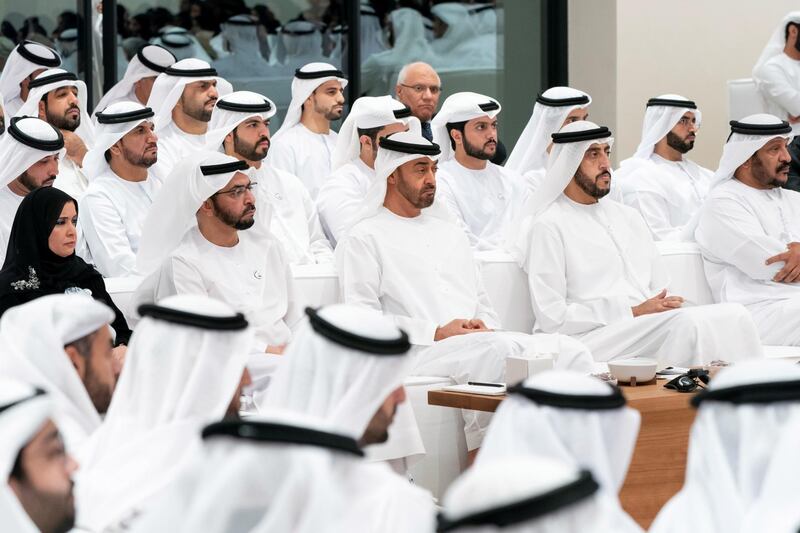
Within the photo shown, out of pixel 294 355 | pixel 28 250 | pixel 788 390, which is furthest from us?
pixel 28 250

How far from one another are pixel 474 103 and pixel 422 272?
6.97ft

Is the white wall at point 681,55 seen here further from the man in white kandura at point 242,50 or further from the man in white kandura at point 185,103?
the man in white kandura at point 185,103

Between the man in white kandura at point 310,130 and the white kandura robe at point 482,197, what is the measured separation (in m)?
0.80

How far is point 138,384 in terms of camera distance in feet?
9.36

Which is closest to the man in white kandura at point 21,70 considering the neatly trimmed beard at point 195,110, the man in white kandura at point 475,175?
the neatly trimmed beard at point 195,110

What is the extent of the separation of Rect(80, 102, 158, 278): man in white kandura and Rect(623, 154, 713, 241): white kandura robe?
2968mm

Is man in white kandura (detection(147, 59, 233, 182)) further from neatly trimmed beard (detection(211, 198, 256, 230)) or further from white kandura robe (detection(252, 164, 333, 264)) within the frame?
neatly trimmed beard (detection(211, 198, 256, 230))

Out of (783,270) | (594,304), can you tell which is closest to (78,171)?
(594,304)

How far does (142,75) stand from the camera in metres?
9.12

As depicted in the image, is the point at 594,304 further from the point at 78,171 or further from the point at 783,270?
the point at 78,171

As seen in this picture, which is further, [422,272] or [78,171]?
[78,171]

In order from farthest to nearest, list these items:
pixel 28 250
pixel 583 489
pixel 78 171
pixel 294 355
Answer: pixel 78 171
pixel 28 250
pixel 294 355
pixel 583 489

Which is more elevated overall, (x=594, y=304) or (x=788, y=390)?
(x=788, y=390)

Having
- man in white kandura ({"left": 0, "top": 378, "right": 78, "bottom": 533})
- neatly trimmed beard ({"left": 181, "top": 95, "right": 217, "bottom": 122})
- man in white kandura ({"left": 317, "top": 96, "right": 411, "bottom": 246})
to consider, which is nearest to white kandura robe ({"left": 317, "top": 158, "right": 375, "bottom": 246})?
man in white kandura ({"left": 317, "top": 96, "right": 411, "bottom": 246})
